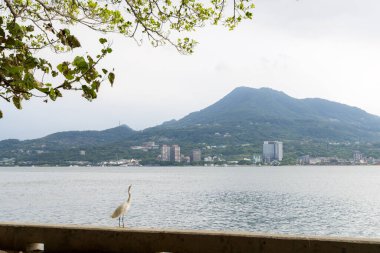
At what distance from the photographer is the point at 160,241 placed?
813 centimetres

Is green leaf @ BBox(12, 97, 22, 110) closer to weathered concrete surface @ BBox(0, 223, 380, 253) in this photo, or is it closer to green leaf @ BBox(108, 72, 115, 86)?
green leaf @ BBox(108, 72, 115, 86)

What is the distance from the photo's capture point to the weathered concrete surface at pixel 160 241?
7453 mm

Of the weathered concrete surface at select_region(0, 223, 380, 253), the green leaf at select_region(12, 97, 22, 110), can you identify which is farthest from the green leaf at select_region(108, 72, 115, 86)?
the weathered concrete surface at select_region(0, 223, 380, 253)

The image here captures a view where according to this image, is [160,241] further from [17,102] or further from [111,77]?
[111,77]

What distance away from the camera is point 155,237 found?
26.7 ft

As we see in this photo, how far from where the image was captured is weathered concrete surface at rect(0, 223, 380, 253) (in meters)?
7.45

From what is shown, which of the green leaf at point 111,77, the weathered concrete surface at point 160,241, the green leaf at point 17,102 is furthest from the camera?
the weathered concrete surface at point 160,241

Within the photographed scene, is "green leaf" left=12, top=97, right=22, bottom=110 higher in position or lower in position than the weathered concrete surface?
higher

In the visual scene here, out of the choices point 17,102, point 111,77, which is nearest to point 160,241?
point 17,102

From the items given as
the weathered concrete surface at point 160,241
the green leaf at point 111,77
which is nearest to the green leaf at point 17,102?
the green leaf at point 111,77

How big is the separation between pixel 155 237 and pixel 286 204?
67.3 metres

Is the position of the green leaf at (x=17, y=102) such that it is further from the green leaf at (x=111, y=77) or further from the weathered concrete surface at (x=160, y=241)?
the weathered concrete surface at (x=160, y=241)

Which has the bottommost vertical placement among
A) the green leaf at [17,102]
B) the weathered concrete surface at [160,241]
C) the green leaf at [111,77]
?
the weathered concrete surface at [160,241]

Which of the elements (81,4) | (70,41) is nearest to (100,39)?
(70,41)
